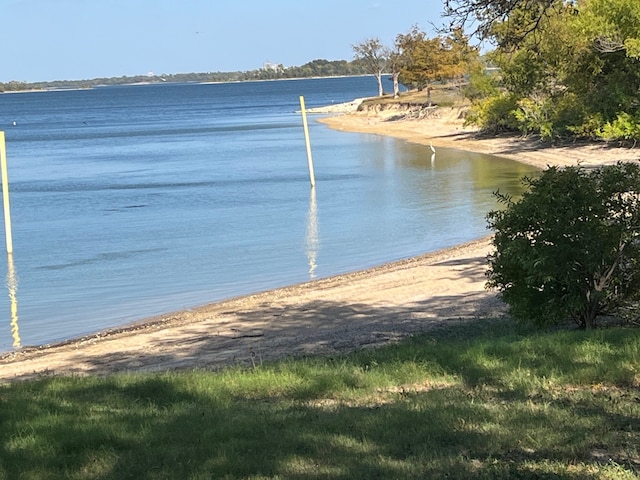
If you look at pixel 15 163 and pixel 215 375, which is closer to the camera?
pixel 215 375

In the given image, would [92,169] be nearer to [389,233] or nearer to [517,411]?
[389,233]

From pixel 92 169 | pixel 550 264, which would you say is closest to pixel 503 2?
pixel 550 264

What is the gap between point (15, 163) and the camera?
189 feet

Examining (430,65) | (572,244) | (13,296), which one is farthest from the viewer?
(430,65)

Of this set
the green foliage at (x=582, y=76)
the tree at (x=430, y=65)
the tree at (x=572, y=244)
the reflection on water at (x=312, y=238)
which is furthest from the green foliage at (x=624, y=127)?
the tree at (x=430, y=65)

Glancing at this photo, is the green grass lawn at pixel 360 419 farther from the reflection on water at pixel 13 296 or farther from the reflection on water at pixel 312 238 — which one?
the reflection on water at pixel 312 238

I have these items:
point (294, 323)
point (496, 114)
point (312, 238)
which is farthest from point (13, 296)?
point (496, 114)

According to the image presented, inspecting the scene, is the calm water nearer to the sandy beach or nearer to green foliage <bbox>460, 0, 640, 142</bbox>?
the sandy beach

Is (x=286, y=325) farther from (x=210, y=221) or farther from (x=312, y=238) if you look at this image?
(x=210, y=221)

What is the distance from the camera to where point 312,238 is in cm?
2452

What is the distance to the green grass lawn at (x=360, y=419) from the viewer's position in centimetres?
458

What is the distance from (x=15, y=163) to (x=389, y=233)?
1557 inches

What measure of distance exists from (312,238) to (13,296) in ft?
28.4

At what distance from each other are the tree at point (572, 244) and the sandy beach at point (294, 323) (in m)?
2.29
